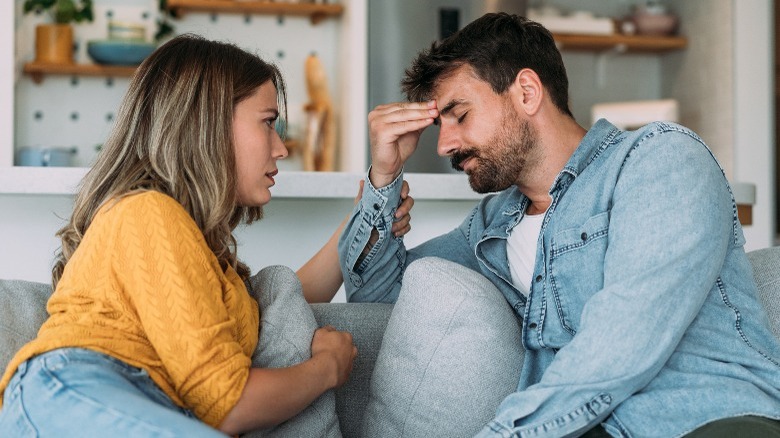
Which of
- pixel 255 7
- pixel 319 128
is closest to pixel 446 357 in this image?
pixel 319 128

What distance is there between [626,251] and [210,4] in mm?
3078

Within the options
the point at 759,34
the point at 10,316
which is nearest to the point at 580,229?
the point at 10,316

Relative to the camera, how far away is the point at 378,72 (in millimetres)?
3824

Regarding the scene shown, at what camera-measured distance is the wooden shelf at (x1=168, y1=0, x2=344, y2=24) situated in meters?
4.06

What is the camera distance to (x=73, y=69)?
397 centimetres

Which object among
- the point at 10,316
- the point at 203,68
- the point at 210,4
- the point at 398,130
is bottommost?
the point at 10,316

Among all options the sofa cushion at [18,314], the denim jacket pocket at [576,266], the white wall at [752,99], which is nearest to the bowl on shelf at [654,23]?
the white wall at [752,99]

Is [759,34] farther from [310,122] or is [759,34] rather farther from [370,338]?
[370,338]

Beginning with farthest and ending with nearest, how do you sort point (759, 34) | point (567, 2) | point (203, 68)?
point (567, 2) → point (759, 34) → point (203, 68)

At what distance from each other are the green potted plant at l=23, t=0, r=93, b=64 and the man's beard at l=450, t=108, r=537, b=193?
2.73 metres

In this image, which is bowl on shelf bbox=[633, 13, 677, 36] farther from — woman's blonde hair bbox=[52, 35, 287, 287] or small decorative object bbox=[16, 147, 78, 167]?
woman's blonde hair bbox=[52, 35, 287, 287]

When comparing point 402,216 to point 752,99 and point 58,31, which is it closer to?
point 58,31

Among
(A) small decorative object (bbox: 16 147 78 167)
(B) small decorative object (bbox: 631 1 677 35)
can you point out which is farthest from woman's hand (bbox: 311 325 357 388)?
(B) small decorative object (bbox: 631 1 677 35)

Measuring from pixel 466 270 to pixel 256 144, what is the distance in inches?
17.3
